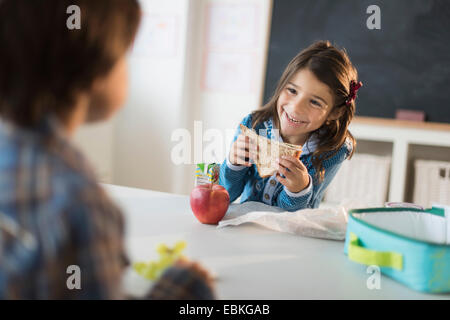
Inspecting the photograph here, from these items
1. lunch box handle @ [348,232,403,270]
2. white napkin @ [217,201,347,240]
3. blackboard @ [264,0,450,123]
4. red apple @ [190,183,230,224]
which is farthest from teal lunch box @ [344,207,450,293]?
blackboard @ [264,0,450,123]

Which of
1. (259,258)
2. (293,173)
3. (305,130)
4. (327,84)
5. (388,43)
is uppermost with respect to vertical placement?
(388,43)

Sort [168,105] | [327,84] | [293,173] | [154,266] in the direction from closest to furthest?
[154,266] < [293,173] < [327,84] < [168,105]

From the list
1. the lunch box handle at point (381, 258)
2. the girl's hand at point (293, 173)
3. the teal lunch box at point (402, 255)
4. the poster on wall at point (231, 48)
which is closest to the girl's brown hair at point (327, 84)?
the girl's hand at point (293, 173)

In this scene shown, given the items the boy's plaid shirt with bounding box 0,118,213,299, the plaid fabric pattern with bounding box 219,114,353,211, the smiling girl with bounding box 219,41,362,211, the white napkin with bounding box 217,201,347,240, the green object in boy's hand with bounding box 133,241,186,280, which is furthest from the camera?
the plaid fabric pattern with bounding box 219,114,353,211

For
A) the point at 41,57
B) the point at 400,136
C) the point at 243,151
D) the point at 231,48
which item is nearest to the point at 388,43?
the point at 400,136

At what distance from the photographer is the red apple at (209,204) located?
100cm

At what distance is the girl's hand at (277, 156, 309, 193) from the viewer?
3.95 feet

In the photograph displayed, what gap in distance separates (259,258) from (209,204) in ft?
0.73

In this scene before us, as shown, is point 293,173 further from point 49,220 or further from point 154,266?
point 49,220

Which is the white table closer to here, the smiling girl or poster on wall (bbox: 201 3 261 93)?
the smiling girl

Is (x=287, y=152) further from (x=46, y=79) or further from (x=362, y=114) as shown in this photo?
(x=362, y=114)

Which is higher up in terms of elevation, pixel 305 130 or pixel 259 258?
pixel 305 130

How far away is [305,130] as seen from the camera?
1.43 m
